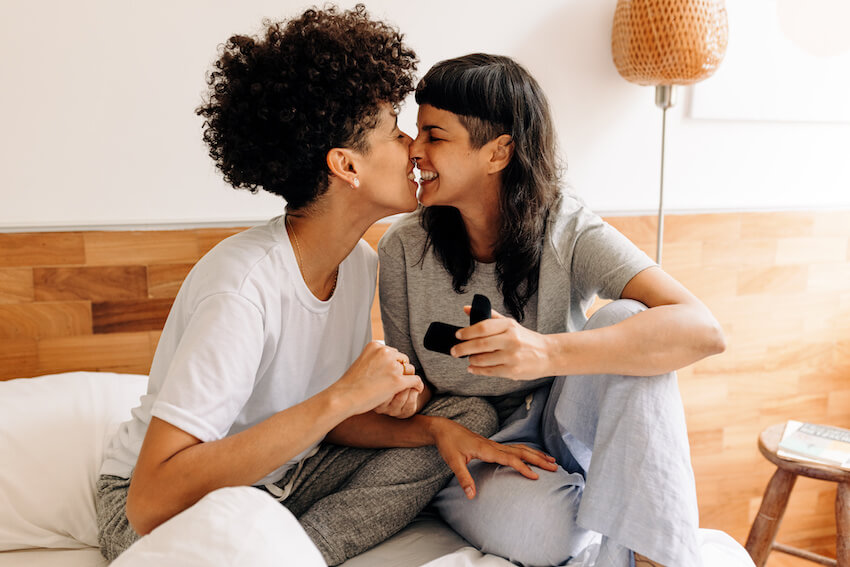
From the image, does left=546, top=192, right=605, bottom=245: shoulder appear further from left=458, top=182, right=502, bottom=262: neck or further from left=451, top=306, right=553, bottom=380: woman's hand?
left=451, top=306, right=553, bottom=380: woman's hand

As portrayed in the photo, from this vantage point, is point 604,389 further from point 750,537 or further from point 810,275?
point 810,275

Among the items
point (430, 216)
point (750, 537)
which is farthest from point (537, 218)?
point (750, 537)

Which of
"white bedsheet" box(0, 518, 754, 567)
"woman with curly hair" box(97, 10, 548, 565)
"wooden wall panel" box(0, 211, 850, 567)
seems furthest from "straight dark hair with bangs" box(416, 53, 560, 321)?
"wooden wall panel" box(0, 211, 850, 567)

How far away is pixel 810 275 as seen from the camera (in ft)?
7.23

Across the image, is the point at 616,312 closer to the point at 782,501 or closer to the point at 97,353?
the point at 782,501

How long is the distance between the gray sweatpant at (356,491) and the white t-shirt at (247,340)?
2.2 inches

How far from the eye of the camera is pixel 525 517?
3.86 feet

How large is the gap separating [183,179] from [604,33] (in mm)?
1192

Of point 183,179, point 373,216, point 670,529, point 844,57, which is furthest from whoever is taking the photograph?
point 844,57

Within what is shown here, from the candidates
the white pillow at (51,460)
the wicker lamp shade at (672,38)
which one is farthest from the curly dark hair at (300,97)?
the wicker lamp shade at (672,38)

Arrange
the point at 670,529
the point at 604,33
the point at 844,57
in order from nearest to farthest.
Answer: the point at 670,529 → the point at 604,33 → the point at 844,57

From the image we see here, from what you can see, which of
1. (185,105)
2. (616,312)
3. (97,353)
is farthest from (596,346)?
(97,353)

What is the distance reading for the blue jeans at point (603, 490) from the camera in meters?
1.08

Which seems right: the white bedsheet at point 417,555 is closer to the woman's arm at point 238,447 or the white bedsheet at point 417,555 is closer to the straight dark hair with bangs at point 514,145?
the woman's arm at point 238,447
